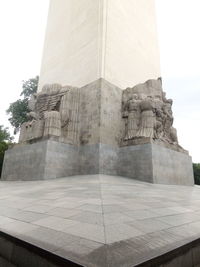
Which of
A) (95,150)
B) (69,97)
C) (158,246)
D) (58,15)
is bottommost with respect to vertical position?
(158,246)

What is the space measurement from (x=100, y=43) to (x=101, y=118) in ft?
15.9

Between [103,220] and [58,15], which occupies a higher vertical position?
[58,15]

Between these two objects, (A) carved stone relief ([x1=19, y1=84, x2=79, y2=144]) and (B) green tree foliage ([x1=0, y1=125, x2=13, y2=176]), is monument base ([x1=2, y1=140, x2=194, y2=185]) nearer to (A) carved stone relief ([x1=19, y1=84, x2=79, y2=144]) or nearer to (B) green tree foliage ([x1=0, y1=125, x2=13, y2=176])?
(A) carved stone relief ([x1=19, y1=84, x2=79, y2=144])

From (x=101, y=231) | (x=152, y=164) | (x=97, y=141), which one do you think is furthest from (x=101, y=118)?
(x=101, y=231)

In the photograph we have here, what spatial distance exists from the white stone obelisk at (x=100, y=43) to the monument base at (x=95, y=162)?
4.22 m

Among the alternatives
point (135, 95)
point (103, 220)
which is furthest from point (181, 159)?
point (103, 220)

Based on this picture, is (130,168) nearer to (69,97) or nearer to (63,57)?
(69,97)

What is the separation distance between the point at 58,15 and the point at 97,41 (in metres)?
7.05

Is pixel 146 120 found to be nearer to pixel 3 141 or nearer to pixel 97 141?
pixel 97 141

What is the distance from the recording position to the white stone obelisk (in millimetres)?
11219

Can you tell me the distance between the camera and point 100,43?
11.1m

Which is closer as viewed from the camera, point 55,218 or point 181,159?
Answer: point 55,218

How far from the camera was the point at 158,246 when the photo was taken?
5.43 ft

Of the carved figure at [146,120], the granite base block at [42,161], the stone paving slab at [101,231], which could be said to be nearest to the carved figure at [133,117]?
the carved figure at [146,120]
